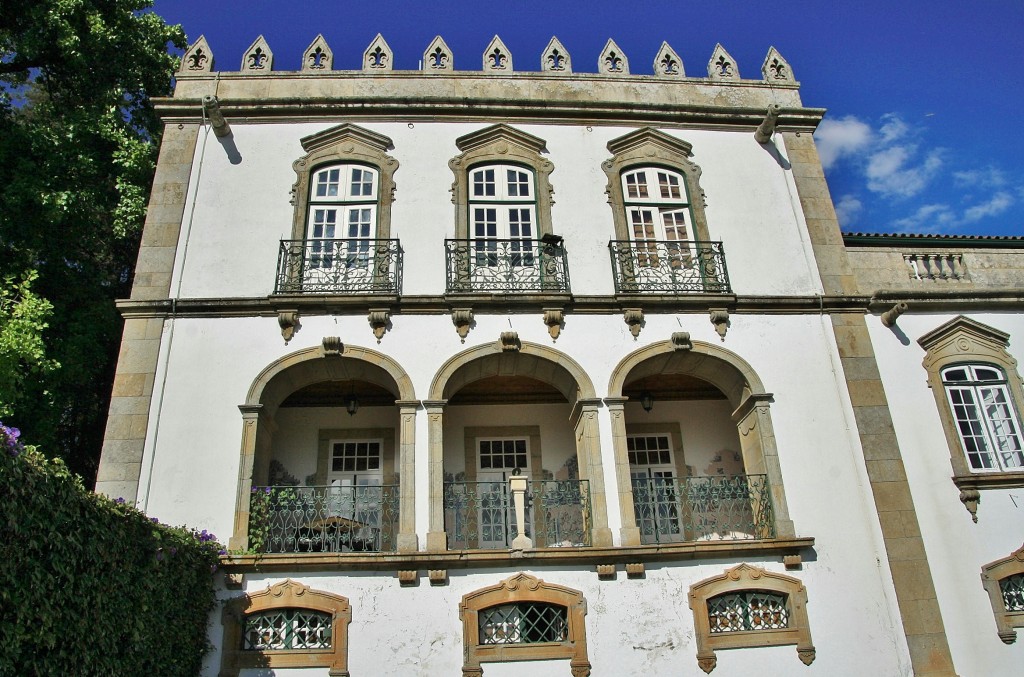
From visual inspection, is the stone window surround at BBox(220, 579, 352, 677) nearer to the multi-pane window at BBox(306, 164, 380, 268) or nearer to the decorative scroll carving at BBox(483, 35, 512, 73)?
the multi-pane window at BBox(306, 164, 380, 268)

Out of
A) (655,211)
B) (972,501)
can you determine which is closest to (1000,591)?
(972,501)

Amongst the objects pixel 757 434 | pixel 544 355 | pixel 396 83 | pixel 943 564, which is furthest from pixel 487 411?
pixel 943 564

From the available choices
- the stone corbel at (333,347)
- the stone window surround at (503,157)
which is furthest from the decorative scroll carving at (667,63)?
the stone corbel at (333,347)

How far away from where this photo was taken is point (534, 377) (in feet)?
41.2

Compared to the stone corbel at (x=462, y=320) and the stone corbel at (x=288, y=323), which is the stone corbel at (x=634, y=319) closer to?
the stone corbel at (x=462, y=320)

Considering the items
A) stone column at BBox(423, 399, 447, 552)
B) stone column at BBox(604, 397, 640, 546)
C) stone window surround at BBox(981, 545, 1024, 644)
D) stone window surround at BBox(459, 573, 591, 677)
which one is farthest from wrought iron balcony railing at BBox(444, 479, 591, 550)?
stone window surround at BBox(981, 545, 1024, 644)

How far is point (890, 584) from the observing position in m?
10.8

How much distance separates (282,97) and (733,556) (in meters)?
10.3

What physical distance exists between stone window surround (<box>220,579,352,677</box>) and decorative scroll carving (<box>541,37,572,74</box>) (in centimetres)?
974

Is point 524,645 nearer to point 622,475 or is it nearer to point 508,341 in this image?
point 622,475

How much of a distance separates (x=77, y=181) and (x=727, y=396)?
39.7 ft

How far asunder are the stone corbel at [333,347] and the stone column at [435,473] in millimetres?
1451

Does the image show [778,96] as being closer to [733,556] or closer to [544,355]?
[544,355]

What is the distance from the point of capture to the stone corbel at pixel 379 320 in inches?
465
